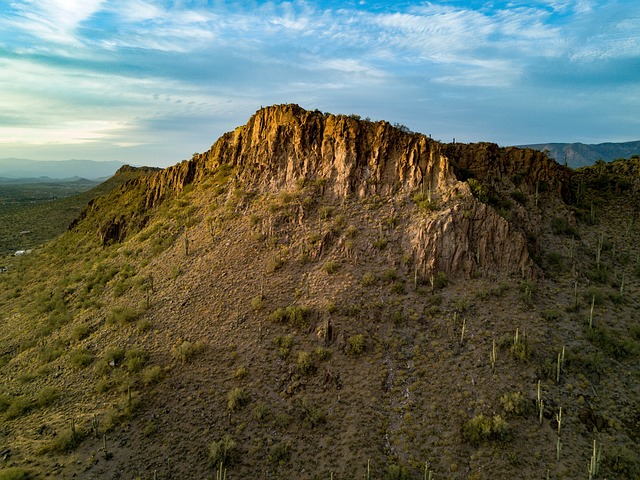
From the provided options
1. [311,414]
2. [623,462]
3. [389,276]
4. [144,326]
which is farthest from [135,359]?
[623,462]

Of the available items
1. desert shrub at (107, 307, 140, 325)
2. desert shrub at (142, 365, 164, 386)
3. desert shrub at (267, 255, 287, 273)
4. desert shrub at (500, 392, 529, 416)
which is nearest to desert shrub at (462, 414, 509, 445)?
desert shrub at (500, 392, 529, 416)

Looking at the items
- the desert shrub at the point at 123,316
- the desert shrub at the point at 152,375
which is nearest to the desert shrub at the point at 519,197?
the desert shrub at the point at 152,375

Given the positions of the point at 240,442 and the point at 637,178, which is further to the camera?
the point at 637,178

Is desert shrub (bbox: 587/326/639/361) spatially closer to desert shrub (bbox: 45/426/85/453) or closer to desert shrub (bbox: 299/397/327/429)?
desert shrub (bbox: 299/397/327/429)

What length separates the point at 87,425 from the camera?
1634 cm

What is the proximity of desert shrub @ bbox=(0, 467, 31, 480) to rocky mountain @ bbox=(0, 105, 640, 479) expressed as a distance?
707 mm

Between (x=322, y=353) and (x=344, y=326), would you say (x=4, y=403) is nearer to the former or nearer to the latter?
(x=322, y=353)

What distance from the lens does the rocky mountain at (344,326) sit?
15102 mm

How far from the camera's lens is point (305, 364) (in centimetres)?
1822

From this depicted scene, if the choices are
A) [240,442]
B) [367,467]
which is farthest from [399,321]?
[240,442]

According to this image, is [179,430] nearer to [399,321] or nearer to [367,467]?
[367,467]

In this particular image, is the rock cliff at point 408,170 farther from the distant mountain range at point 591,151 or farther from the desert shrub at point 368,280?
the distant mountain range at point 591,151

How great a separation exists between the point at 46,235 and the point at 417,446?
63826 mm

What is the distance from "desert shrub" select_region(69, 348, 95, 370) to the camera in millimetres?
20156
